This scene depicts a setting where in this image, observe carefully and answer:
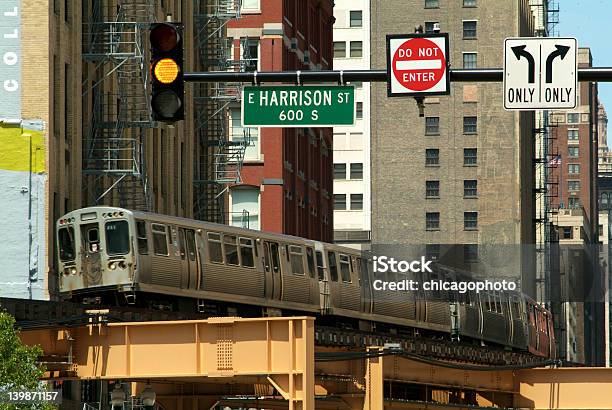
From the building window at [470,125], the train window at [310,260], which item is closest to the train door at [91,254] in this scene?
the train window at [310,260]

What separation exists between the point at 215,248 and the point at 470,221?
329 feet

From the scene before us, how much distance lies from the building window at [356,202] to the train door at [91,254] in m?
98.0

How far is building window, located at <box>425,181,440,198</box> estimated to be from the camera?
138875 mm

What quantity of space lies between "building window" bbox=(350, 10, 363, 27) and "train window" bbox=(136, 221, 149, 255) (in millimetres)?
101281

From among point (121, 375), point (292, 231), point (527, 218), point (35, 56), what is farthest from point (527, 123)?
point (121, 375)

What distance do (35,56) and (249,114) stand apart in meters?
23.3

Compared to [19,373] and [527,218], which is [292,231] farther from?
[527,218]

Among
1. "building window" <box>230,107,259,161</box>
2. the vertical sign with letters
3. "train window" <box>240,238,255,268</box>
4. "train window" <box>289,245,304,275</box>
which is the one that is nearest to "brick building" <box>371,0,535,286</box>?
"building window" <box>230,107,259,161</box>

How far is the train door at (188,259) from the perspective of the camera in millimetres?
39219

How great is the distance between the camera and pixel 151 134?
5716cm

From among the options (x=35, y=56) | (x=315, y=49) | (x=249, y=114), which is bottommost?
(x=249, y=114)

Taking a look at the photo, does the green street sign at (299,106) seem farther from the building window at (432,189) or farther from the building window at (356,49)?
the building window at (432,189)

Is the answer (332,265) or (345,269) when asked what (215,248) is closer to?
(332,265)

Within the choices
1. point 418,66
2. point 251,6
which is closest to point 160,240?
point 418,66
